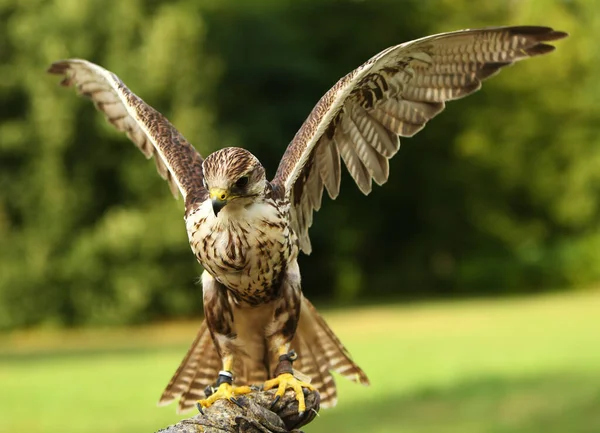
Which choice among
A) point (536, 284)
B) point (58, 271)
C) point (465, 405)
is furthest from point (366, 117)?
point (536, 284)

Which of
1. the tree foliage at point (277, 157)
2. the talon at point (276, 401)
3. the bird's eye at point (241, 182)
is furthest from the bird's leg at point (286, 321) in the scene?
the tree foliage at point (277, 157)

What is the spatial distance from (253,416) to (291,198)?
3.83 ft

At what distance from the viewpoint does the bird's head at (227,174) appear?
9.90 feet

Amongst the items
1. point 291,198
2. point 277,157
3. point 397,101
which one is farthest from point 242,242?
point 277,157

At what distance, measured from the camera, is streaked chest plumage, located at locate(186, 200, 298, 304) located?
3.25m

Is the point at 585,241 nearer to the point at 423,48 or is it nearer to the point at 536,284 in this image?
the point at 536,284

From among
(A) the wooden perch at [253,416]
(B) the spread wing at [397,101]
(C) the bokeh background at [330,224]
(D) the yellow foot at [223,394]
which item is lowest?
(A) the wooden perch at [253,416]

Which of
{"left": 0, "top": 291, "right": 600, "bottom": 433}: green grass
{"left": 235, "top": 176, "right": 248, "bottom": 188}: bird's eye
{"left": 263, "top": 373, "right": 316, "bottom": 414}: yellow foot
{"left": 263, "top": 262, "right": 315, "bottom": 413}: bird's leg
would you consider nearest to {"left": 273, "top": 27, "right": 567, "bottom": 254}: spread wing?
{"left": 263, "top": 262, "right": 315, "bottom": 413}: bird's leg

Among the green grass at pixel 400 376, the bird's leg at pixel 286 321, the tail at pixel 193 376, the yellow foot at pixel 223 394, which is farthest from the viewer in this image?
the green grass at pixel 400 376

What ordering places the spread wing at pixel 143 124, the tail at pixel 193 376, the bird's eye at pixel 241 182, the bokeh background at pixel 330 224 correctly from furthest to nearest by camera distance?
1. the bokeh background at pixel 330 224
2. the tail at pixel 193 376
3. the spread wing at pixel 143 124
4. the bird's eye at pixel 241 182

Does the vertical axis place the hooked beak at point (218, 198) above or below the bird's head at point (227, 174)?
below

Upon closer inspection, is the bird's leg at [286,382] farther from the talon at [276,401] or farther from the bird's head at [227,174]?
the bird's head at [227,174]

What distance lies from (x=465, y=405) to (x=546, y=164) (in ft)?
89.4

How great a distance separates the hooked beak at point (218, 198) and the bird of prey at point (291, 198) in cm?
14
